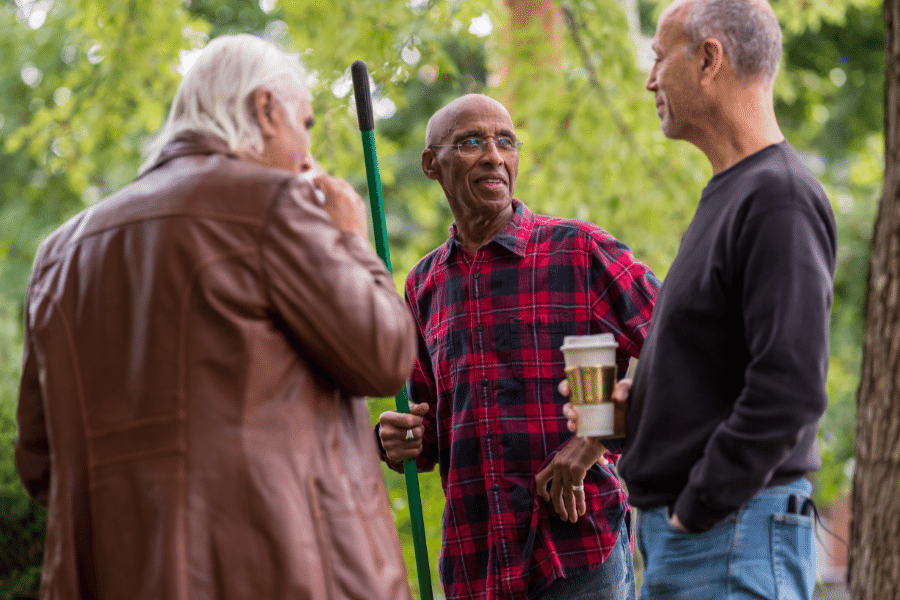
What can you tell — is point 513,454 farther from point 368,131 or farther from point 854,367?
point 854,367

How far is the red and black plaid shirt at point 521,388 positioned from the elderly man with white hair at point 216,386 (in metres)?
0.87

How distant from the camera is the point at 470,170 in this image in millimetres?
3307

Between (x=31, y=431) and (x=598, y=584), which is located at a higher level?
(x=31, y=431)

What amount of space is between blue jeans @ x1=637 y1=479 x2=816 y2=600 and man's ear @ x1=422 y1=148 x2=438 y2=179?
5.54ft

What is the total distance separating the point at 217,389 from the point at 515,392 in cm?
127

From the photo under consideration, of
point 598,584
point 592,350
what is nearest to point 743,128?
point 592,350

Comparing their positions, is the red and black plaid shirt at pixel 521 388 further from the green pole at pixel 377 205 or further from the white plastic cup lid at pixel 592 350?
the white plastic cup lid at pixel 592 350

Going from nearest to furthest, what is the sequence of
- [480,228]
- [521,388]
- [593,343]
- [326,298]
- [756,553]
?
[326,298], [756,553], [593,343], [521,388], [480,228]

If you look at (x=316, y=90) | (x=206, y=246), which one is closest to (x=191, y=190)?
(x=206, y=246)

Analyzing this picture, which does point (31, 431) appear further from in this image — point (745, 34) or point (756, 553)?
point (745, 34)

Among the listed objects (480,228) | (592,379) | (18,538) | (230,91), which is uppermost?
(230,91)

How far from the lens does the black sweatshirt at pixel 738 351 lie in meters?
1.99

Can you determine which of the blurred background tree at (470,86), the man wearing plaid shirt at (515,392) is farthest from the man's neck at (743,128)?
the blurred background tree at (470,86)

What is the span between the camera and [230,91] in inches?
87.7
